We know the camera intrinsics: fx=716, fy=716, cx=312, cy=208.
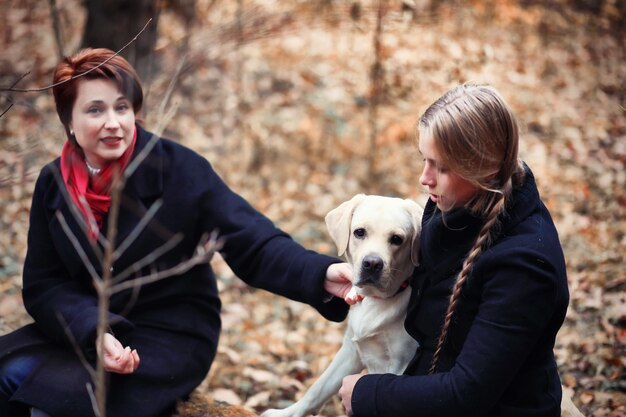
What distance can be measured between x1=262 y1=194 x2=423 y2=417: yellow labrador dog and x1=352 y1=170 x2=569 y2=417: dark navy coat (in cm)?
21

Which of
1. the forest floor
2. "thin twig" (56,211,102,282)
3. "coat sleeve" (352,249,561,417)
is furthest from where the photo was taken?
the forest floor

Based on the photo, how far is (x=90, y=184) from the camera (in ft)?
11.0

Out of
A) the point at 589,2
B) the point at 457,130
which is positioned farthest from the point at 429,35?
the point at 457,130

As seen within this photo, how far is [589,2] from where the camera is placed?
32.9 ft

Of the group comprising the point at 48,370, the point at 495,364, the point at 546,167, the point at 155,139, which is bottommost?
the point at 546,167

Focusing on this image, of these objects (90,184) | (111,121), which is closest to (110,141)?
(111,121)

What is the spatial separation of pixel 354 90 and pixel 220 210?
5712mm

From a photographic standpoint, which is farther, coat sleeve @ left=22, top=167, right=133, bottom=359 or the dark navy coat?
coat sleeve @ left=22, top=167, right=133, bottom=359

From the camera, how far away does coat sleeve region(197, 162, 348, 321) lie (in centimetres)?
323

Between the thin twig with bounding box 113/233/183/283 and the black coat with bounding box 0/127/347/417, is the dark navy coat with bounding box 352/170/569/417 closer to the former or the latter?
the black coat with bounding box 0/127/347/417

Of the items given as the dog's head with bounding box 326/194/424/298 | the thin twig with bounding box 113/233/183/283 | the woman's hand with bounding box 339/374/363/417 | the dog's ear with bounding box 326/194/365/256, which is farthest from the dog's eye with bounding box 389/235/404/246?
the thin twig with bounding box 113/233/183/283

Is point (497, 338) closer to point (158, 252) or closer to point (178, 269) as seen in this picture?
point (178, 269)

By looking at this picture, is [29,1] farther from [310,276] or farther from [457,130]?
[457,130]

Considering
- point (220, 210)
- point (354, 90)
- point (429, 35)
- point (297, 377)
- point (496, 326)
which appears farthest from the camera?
point (429, 35)
